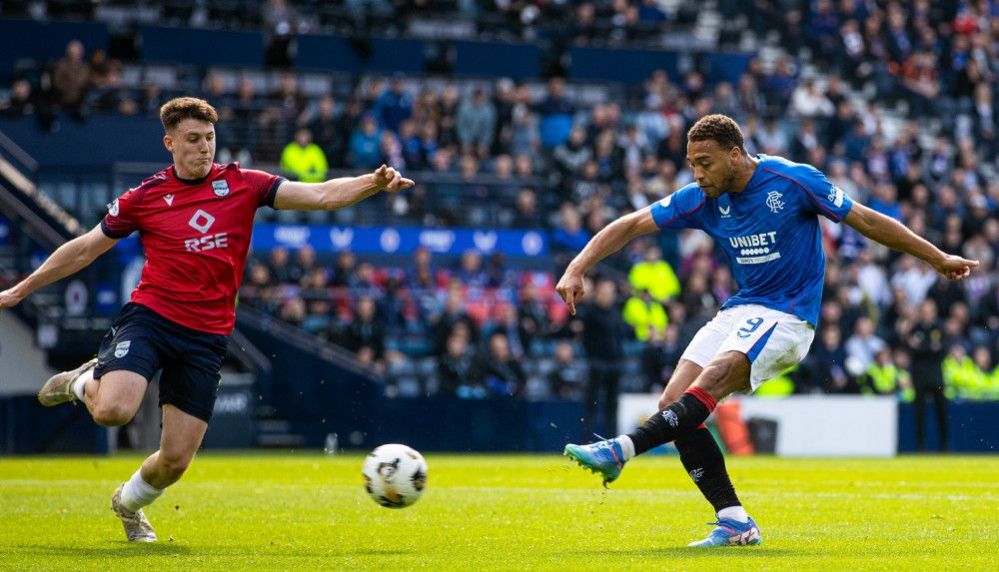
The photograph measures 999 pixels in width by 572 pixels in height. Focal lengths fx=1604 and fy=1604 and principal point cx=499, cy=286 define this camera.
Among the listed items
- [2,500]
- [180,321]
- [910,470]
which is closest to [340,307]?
[910,470]

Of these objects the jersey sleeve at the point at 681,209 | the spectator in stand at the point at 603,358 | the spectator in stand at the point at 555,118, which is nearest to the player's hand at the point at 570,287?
the jersey sleeve at the point at 681,209

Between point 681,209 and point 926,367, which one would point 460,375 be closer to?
point 926,367

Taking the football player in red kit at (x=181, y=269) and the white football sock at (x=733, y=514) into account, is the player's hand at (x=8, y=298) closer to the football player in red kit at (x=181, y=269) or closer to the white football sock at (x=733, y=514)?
the football player in red kit at (x=181, y=269)

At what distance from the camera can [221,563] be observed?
25.9ft

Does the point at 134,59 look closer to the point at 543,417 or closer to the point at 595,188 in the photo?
the point at 595,188

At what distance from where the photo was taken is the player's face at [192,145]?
8.90 metres

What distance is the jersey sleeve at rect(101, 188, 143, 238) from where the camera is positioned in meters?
9.02

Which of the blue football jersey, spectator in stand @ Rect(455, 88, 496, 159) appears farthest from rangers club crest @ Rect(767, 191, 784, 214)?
spectator in stand @ Rect(455, 88, 496, 159)

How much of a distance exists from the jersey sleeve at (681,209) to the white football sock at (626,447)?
1.61 m

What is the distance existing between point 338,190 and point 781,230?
244cm

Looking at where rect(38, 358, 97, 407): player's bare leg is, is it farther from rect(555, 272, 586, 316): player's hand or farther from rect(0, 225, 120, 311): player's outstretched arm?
rect(555, 272, 586, 316): player's hand

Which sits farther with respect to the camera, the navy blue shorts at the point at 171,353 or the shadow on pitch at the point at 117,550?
the navy blue shorts at the point at 171,353

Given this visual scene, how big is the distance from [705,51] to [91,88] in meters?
12.6

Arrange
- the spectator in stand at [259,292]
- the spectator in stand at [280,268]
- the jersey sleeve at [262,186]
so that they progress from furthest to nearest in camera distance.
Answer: the spectator in stand at [280,268]
the spectator in stand at [259,292]
the jersey sleeve at [262,186]
